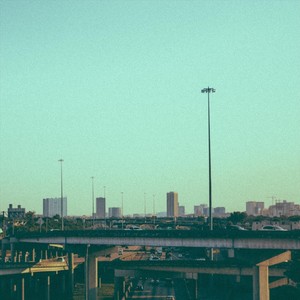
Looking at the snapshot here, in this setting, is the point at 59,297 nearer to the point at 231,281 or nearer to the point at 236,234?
the point at 231,281

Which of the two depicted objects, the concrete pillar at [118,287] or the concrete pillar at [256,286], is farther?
the concrete pillar at [118,287]

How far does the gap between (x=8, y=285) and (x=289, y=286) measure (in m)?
73.4

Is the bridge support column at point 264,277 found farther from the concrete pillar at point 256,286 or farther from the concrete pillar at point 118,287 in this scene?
the concrete pillar at point 118,287

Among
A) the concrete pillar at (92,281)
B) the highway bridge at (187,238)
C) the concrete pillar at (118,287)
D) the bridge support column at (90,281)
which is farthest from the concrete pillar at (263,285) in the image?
the concrete pillar at (118,287)

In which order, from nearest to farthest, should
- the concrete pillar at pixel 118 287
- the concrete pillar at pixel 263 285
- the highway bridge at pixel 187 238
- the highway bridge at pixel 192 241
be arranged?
the highway bridge at pixel 187 238
the highway bridge at pixel 192 241
the concrete pillar at pixel 263 285
the concrete pillar at pixel 118 287

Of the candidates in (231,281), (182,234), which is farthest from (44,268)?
(182,234)

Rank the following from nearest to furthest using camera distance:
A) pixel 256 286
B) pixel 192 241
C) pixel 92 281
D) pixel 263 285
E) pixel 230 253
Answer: pixel 263 285, pixel 256 286, pixel 192 241, pixel 92 281, pixel 230 253

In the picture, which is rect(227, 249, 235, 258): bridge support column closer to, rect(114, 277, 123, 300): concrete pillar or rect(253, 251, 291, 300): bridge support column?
rect(114, 277, 123, 300): concrete pillar

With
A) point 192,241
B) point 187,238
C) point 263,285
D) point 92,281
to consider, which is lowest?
point 92,281

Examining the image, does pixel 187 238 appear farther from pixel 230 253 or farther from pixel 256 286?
pixel 230 253

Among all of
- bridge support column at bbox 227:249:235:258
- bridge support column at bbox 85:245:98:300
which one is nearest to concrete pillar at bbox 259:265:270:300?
bridge support column at bbox 85:245:98:300

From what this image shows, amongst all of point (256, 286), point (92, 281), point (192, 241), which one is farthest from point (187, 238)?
point (92, 281)

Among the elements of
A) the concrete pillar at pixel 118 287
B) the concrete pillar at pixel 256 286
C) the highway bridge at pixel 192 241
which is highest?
the highway bridge at pixel 192 241

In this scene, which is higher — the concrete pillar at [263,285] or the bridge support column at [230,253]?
the concrete pillar at [263,285]
